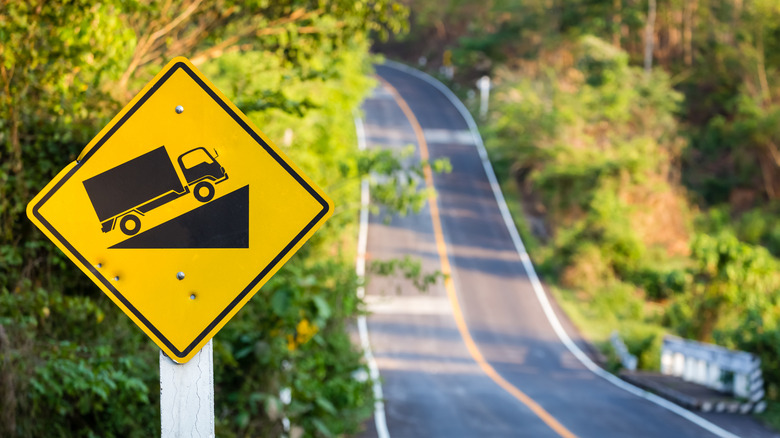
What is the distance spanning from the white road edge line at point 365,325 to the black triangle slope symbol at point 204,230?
27.0 ft

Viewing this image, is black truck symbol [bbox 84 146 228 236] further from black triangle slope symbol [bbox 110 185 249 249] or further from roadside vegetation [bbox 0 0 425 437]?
roadside vegetation [bbox 0 0 425 437]

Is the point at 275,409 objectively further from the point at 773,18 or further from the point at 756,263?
the point at 773,18

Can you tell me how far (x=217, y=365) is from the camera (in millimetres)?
6395

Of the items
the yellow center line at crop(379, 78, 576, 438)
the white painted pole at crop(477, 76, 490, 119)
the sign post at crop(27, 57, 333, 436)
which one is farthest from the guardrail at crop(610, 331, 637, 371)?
the white painted pole at crop(477, 76, 490, 119)

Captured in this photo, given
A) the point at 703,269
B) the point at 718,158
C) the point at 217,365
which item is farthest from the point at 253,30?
the point at 718,158

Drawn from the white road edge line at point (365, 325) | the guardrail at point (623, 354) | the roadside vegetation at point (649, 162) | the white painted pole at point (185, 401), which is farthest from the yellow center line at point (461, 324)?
the white painted pole at point (185, 401)

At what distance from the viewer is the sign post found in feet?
7.70

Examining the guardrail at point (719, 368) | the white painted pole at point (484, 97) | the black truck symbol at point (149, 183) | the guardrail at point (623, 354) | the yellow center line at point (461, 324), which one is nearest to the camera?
the black truck symbol at point (149, 183)

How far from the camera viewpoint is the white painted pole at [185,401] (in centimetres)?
226

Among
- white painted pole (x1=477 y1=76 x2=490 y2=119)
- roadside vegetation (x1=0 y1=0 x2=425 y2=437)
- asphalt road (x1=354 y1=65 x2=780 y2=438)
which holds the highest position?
white painted pole (x1=477 y1=76 x2=490 y2=119)

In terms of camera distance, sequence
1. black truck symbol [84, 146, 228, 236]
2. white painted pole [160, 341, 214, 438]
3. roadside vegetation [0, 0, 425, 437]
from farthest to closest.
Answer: roadside vegetation [0, 0, 425, 437]
black truck symbol [84, 146, 228, 236]
white painted pole [160, 341, 214, 438]

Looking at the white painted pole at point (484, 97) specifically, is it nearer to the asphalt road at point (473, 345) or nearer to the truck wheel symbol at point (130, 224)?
the asphalt road at point (473, 345)

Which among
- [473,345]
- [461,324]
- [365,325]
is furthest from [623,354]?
[365,325]

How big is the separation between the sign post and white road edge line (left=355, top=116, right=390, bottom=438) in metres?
8.23
